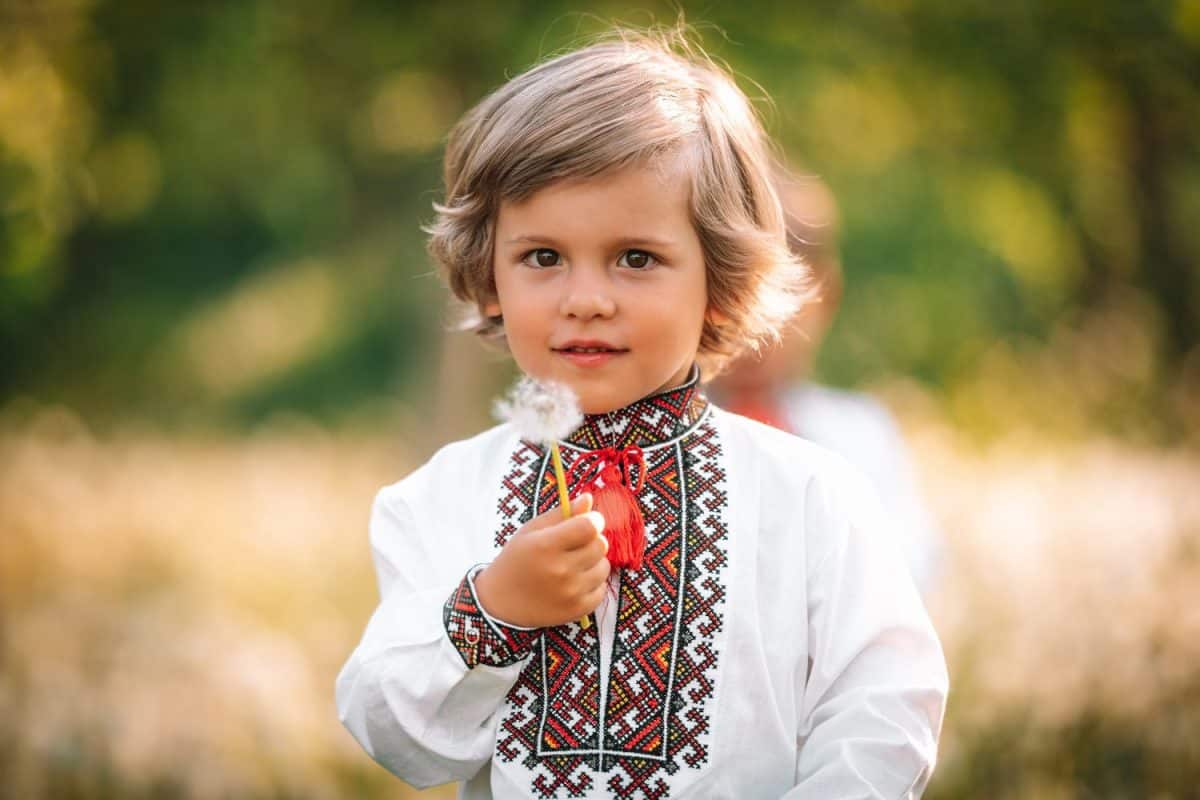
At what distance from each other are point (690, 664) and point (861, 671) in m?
0.27

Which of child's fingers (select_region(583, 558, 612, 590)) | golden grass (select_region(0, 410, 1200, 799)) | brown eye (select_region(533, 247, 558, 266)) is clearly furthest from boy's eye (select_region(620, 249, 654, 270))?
golden grass (select_region(0, 410, 1200, 799))

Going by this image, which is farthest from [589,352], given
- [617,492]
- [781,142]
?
[781,142]

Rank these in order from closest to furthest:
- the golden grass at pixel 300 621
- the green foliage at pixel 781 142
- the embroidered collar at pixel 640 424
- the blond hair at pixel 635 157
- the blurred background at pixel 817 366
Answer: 1. the blond hair at pixel 635 157
2. the embroidered collar at pixel 640 424
3. the golden grass at pixel 300 621
4. the blurred background at pixel 817 366
5. the green foliage at pixel 781 142

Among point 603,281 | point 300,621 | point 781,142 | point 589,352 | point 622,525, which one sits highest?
point 603,281

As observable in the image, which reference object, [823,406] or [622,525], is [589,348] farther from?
[823,406]

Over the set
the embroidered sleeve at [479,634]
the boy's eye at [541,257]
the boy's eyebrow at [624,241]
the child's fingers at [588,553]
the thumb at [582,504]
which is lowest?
the embroidered sleeve at [479,634]

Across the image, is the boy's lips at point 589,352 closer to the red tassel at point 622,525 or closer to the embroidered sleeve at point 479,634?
the red tassel at point 622,525

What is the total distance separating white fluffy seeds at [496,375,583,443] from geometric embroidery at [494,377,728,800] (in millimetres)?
213

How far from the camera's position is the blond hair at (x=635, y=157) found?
6.13ft


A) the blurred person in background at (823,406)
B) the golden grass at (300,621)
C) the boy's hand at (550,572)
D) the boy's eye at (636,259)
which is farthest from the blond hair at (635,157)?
the golden grass at (300,621)

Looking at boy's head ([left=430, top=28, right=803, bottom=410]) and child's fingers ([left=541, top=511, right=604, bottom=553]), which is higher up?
boy's head ([left=430, top=28, right=803, bottom=410])

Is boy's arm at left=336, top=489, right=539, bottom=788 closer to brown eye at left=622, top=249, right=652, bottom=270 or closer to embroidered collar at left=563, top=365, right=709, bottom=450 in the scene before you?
embroidered collar at left=563, top=365, right=709, bottom=450

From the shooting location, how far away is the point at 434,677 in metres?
1.85

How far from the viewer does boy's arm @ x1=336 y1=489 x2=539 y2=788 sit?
6.02ft
